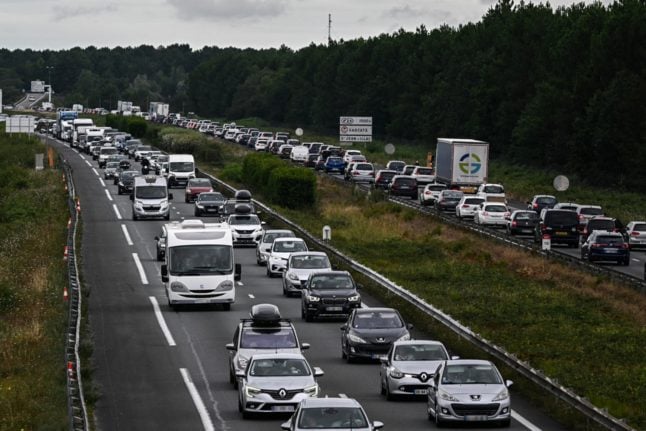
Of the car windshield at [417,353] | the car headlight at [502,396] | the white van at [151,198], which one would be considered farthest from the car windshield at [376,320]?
the white van at [151,198]

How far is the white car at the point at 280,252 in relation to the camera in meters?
55.8

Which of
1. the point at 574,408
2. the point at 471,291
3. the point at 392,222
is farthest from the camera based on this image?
the point at 392,222

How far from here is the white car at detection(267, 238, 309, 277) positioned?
183 ft

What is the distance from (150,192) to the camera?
78.3 m

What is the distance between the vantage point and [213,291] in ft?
150

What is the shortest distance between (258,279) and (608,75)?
60.7 m

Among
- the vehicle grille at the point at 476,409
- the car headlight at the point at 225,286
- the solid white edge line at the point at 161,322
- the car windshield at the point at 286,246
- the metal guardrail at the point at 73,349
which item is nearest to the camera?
the metal guardrail at the point at 73,349

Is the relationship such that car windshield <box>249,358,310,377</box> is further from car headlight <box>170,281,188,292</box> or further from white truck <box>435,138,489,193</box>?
white truck <box>435,138,489,193</box>

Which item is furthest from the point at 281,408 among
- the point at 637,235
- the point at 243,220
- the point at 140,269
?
the point at 637,235

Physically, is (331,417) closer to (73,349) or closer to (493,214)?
(73,349)

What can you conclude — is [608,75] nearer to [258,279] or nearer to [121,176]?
[121,176]

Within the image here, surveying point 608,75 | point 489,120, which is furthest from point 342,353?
point 489,120

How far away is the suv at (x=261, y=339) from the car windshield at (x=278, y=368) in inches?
91.6

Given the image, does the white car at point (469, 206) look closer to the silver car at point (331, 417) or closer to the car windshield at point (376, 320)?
the car windshield at point (376, 320)
